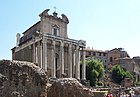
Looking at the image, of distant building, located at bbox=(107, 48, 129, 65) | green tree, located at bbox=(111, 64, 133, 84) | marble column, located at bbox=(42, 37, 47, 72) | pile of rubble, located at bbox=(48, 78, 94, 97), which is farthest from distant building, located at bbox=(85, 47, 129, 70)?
pile of rubble, located at bbox=(48, 78, 94, 97)

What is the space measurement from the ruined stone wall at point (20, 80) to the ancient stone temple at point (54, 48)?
4115 cm

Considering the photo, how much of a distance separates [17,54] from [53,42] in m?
13.9

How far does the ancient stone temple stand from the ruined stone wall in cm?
4115

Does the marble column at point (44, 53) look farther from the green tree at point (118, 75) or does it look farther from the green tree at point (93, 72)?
the green tree at point (118, 75)

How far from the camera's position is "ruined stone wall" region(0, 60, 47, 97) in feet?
33.2

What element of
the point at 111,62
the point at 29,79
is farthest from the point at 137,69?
the point at 29,79

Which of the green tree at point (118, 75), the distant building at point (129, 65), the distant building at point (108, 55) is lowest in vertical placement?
the green tree at point (118, 75)

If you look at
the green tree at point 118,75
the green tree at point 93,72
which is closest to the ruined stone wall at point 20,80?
the green tree at point 93,72

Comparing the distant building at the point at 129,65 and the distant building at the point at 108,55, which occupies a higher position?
the distant building at the point at 108,55

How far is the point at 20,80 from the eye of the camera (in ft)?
33.8

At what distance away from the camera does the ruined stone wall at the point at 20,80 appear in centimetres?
1012

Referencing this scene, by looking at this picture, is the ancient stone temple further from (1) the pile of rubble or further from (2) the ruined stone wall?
(2) the ruined stone wall

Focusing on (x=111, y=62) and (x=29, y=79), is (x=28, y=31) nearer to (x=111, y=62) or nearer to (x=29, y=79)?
(x=111, y=62)

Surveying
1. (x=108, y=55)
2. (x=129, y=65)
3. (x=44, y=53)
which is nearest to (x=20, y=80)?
(x=44, y=53)
